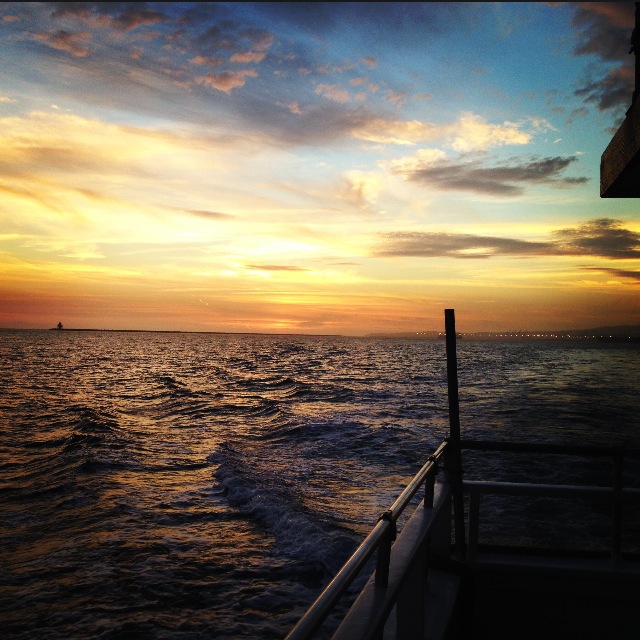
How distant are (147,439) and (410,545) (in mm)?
18640

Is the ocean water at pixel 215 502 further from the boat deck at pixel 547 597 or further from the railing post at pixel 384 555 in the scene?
the railing post at pixel 384 555

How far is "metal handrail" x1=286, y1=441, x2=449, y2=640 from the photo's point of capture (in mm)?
1597

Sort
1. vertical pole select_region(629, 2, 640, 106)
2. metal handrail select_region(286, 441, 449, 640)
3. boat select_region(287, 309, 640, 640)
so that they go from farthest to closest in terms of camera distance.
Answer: boat select_region(287, 309, 640, 640) < vertical pole select_region(629, 2, 640, 106) < metal handrail select_region(286, 441, 449, 640)

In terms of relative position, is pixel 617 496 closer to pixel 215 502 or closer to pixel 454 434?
pixel 454 434

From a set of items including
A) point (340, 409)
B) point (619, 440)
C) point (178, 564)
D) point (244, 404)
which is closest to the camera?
point (178, 564)

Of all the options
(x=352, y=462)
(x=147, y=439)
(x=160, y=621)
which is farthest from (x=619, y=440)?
(x=160, y=621)

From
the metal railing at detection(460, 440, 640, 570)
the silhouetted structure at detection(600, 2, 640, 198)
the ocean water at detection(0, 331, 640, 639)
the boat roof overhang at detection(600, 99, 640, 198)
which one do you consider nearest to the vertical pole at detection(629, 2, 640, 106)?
the silhouetted structure at detection(600, 2, 640, 198)

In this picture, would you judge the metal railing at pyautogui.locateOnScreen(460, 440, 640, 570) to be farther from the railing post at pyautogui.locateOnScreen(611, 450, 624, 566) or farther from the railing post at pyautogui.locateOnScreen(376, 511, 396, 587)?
the railing post at pyautogui.locateOnScreen(376, 511, 396, 587)

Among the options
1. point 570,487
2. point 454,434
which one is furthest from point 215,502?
point 570,487

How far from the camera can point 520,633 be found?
13.7 ft

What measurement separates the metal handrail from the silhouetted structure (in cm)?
191

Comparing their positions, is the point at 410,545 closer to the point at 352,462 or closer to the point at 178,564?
the point at 178,564

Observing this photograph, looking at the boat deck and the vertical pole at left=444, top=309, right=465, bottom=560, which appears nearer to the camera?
the boat deck

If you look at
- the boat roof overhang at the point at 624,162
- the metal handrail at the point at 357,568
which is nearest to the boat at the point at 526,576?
the metal handrail at the point at 357,568
